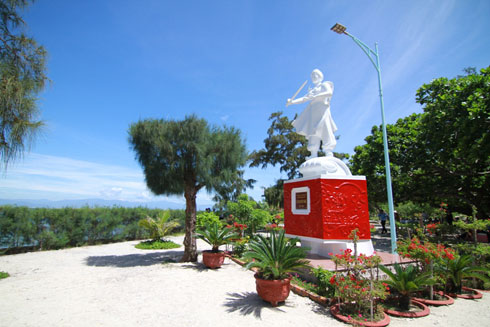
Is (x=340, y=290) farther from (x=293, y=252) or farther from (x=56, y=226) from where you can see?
(x=56, y=226)

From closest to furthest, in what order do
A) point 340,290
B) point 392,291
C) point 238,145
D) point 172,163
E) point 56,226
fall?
point 340,290, point 392,291, point 172,163, point 238,145, point 56,226

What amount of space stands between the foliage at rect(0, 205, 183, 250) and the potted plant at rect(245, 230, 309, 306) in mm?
11522

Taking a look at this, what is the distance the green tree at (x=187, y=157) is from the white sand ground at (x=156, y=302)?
259cm

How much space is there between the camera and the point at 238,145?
916 centimetres

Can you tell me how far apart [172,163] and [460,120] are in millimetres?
10870

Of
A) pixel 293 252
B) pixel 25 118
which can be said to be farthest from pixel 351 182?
pixel 25 118

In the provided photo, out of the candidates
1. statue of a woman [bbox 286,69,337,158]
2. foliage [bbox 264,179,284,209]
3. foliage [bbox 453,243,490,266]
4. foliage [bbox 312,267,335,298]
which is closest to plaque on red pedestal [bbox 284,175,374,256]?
statue of a woman [bbox 286,69,337,158]

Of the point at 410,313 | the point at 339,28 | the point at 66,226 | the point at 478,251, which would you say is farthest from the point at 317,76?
the point at 66,226

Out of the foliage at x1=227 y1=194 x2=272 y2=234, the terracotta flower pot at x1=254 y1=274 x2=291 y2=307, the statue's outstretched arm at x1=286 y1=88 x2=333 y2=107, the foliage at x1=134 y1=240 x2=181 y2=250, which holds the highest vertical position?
the statue's outstretched arm at x1=286 y1=88 x2=333 y2=107

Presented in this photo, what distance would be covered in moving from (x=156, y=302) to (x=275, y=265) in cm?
250

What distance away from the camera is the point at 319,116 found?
8875 mm

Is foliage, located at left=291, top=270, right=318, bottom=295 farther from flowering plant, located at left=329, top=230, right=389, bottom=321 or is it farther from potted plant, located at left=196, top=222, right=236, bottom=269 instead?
potted plant, located at left=196, top=222, right=236, bottom=269

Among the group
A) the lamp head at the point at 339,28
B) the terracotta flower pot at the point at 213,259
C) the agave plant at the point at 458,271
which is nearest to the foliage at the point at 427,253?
the agave plant at the point at 458,271

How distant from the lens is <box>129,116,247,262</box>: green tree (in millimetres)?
8469
